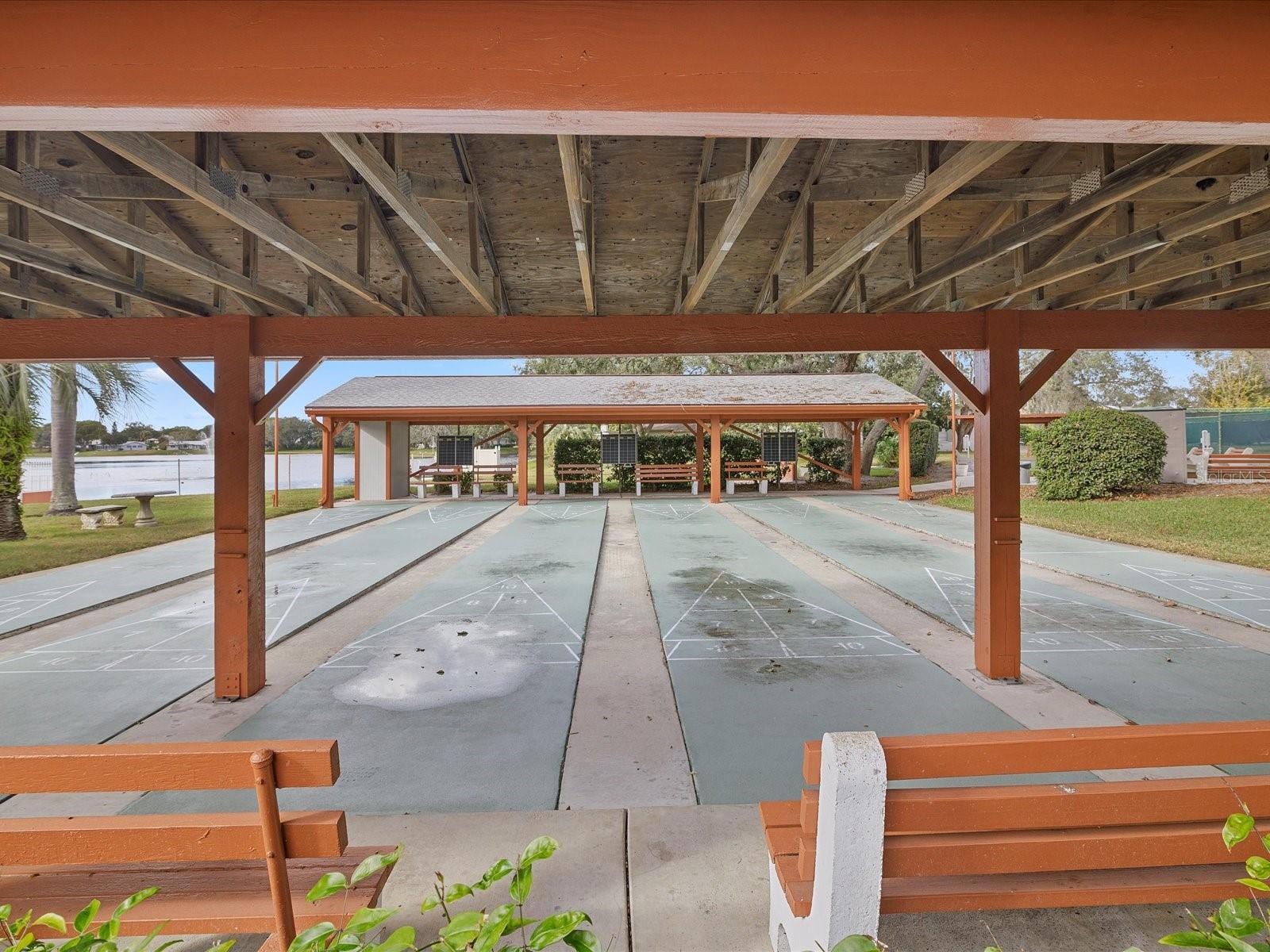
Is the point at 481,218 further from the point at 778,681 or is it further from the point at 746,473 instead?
the point at 746,473

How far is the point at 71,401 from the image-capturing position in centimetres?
1476

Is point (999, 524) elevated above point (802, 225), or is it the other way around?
point (802, 225)

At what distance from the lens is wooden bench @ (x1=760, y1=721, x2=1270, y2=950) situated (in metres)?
1.53

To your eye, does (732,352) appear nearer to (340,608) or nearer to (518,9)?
(518,9)

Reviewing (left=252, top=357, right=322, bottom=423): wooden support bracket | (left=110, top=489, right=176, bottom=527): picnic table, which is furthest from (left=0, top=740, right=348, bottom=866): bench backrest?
(left=110, top=489, right=176, bottom=527): picnic table

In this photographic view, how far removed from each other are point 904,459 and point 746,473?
219 inches

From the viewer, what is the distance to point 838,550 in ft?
33.3

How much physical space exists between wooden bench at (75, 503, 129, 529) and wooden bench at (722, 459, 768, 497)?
16872 millimetres

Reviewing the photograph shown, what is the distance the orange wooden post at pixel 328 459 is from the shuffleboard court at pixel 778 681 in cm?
1285

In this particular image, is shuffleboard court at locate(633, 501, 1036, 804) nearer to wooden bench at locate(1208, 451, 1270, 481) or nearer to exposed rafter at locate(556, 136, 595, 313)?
exposed rafter at locate(556, 136, 595, 313)

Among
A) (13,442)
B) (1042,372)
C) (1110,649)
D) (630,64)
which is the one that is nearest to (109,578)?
(13,442)

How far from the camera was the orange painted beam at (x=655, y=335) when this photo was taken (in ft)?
13.6

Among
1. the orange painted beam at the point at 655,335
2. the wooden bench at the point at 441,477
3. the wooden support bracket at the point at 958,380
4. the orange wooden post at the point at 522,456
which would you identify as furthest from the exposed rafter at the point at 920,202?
the wooden bench at the point at 441,477

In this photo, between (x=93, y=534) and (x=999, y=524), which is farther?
(x=93, y=534)
